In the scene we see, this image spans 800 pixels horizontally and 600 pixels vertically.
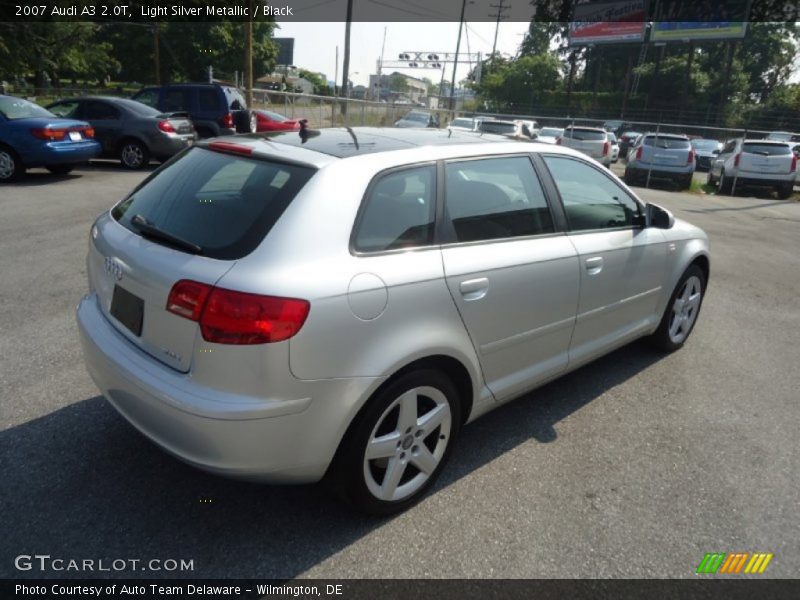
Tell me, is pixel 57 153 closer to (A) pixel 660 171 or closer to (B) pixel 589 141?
(A) pixel 660 171

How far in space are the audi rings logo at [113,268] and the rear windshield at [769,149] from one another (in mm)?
18229

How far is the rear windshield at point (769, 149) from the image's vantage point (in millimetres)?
16391

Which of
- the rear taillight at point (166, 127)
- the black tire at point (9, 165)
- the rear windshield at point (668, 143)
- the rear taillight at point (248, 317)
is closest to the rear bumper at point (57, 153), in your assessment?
the black tire at point (9, 165)

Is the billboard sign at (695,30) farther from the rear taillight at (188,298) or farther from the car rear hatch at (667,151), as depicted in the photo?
the rear taillight at (188,298)

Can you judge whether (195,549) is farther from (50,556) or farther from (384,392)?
(384,392)

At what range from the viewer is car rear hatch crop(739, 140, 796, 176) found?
644 inches

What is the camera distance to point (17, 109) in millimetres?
10375

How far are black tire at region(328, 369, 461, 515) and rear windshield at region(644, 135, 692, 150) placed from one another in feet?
55.7

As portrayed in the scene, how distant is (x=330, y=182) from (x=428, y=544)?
156 centimetres

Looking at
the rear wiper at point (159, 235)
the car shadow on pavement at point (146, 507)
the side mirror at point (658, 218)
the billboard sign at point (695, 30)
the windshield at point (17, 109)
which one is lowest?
the car shadow on pavement at point (146, 507)

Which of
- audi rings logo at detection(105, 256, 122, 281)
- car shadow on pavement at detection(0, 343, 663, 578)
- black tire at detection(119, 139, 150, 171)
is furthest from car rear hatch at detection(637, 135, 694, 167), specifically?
audi rings logo at detection(105, 256, 122, 281)

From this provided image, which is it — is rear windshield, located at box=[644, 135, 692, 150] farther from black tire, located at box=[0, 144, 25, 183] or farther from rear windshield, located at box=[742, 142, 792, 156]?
black tire, located at box=[0, 144, 25, 183]

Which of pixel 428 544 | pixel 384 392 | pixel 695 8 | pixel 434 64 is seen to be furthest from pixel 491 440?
pixel 434 64

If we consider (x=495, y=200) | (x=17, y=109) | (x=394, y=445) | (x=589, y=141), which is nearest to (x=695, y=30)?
(x=589, y=141)
